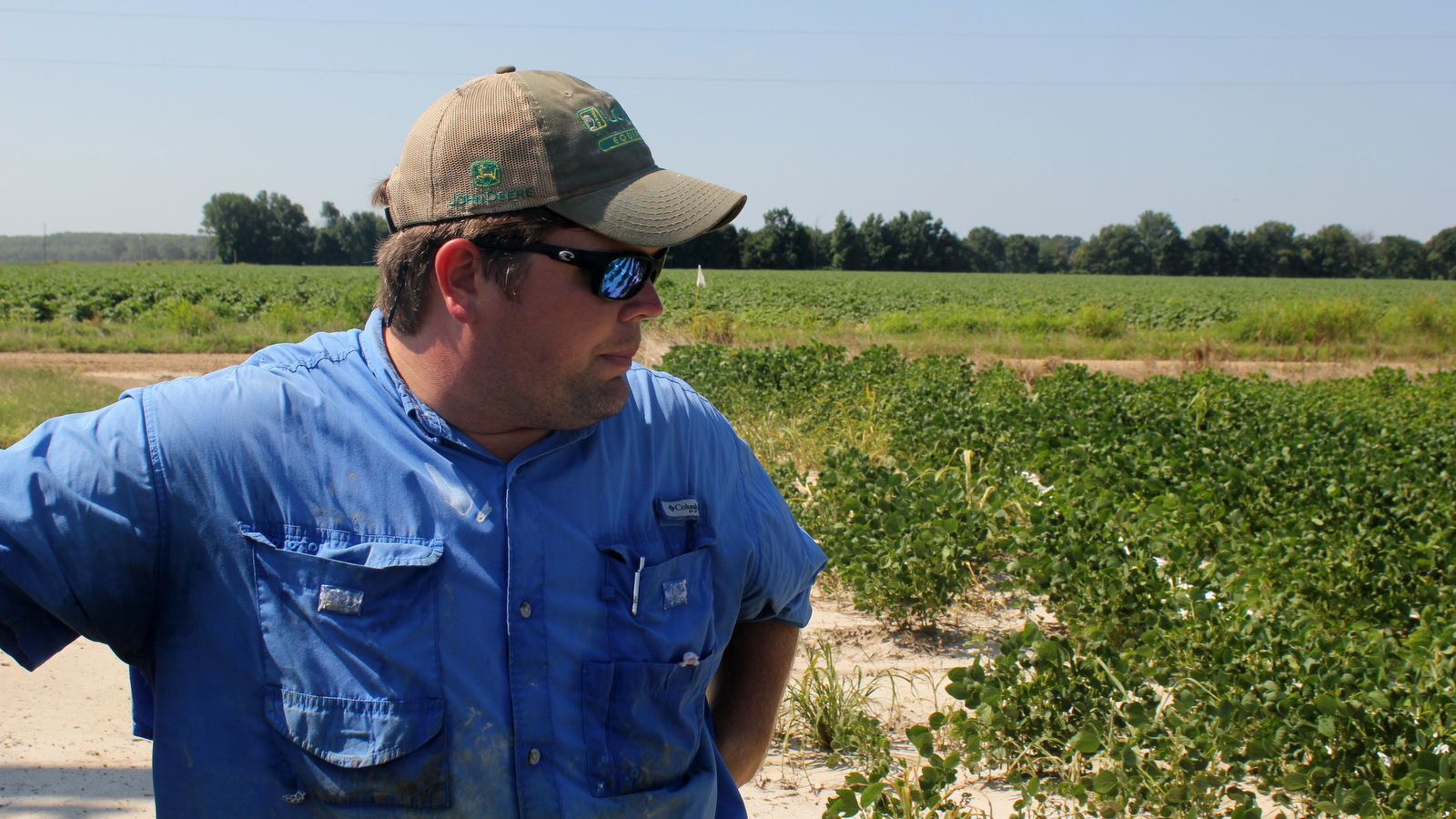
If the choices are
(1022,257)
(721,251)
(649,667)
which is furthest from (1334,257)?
(649,667)

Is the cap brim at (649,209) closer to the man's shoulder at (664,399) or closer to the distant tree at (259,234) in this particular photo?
the man's shoulder at (664,399)

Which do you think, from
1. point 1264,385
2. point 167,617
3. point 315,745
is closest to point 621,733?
point 315,745

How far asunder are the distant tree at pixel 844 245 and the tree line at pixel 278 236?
37.3 m

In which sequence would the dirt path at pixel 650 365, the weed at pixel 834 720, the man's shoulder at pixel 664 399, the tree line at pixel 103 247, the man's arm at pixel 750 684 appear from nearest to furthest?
the man's shoulder at pixel 664 399
the man's arm at pixel 750 684
the weed at pixel 834 720
the dirt path at pixel 650 365
the tree line at pixel 103 247

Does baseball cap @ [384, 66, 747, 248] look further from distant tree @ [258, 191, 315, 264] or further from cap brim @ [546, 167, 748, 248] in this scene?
distant tree @ [258, 191, 315, 264]

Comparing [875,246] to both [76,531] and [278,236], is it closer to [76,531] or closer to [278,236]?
[278,236]

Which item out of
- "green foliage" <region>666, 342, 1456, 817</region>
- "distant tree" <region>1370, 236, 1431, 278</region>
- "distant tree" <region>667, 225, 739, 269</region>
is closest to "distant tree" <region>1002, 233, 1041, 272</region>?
"distant tree" <region>1370, 236, 1431, 278</region>

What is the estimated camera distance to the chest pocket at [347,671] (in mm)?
1213

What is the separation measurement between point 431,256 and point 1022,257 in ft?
327

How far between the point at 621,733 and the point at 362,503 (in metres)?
0.47

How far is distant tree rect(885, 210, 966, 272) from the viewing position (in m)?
81.2

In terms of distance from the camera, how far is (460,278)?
1346mm

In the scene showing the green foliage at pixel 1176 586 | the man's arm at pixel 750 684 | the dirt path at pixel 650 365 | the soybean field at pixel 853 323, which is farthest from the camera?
the soybean field at pixel 853 323

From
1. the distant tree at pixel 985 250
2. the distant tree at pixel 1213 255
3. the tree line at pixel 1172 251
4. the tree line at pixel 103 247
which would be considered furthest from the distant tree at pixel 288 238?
the distant tree at pixel 1213 255
